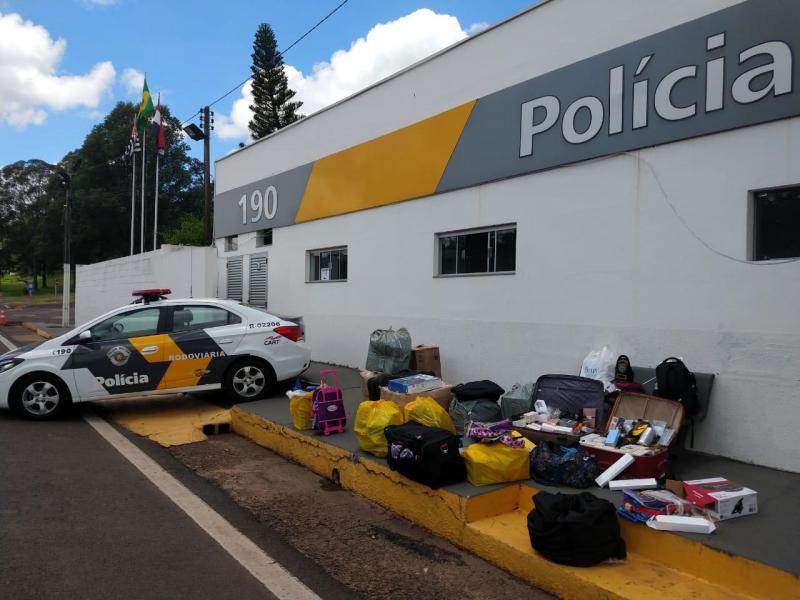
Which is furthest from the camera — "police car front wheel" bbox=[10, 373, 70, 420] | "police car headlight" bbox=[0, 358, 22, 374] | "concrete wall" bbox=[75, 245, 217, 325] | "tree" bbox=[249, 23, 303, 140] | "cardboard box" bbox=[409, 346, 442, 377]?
"tree" bbox=[249, 23, 303, 140]

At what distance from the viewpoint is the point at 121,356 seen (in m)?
7.95

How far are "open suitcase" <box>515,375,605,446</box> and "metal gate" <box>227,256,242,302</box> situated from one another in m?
10.4

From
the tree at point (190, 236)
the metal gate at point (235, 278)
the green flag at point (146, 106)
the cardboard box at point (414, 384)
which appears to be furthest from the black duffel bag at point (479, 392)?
the green flag at point (146, 106)

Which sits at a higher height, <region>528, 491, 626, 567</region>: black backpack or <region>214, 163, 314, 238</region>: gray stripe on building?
<region>214, 163, 314, 238</region>: gray stripe on building

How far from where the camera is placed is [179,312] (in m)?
8.43

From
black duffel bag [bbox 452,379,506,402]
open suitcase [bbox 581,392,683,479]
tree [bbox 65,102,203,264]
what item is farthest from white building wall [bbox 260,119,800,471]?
tree [bbox 65,102,203,264]

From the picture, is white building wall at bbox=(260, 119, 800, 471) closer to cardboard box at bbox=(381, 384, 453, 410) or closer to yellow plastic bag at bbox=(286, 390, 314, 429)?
cardboard box at bbox=(381, 384, 453, 410)

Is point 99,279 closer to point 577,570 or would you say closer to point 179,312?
point 179,312

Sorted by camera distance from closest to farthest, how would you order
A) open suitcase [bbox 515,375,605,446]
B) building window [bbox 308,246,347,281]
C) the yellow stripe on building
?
1. open suitcase [bbox 515,375,605,446]
2. the yellow stripe on building
3. building window [bbox 308,246,347,281]

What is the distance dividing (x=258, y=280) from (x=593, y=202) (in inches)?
369

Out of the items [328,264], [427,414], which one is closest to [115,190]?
[328,264]

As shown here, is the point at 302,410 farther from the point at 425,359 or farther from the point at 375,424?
the point at 425,359

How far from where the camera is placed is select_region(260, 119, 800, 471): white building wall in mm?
5223

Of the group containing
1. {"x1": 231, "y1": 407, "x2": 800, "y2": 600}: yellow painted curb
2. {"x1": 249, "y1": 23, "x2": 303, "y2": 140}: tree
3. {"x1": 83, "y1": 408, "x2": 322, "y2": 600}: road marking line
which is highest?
{"x1": 249, "y1": 23, "x2": 303, "y2": 140}: tree
